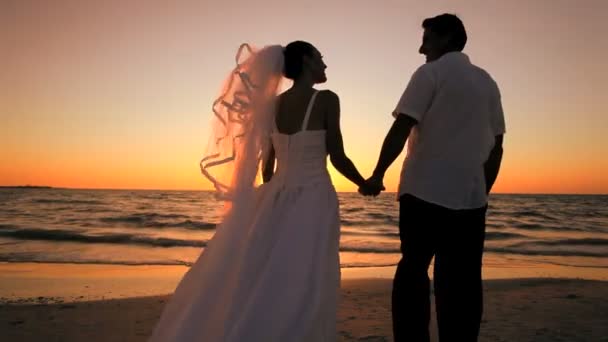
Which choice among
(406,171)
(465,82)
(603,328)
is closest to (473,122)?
(465,82)

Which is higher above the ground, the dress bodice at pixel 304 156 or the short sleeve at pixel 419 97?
the short sleeve at pixel 419 97

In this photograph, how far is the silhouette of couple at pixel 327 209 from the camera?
3.29 meters

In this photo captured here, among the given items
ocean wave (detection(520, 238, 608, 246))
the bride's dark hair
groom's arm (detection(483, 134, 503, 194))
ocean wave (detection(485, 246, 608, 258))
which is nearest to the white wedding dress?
the bride's dark hair

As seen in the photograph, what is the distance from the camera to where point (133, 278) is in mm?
8625

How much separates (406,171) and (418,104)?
46 cm

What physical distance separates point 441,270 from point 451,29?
5.17ft

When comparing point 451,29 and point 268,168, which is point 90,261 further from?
point 451,29

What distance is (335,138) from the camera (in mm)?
3557

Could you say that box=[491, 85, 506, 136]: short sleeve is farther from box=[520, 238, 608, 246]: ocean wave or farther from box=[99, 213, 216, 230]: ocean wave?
box=[99, 213, 216, 230]: ocean wave

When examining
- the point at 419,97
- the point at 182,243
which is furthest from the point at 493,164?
the point at 182,243

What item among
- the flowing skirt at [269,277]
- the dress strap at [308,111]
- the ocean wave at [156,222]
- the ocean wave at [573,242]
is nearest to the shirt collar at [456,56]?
the dress strap at [308,111]

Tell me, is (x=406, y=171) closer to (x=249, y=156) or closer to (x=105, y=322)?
(x=249, y=156)

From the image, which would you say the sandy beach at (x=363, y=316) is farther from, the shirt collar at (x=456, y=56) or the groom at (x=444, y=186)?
the shirt collar at (x=456, y=56)

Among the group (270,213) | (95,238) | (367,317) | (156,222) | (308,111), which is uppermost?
(308,111)
